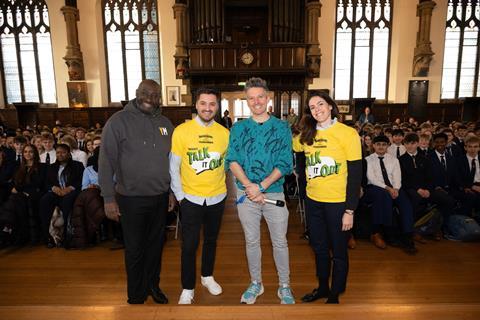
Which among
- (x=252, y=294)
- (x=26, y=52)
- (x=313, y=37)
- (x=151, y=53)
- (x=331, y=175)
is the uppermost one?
(x=313, y=37)

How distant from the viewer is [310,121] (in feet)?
6.85

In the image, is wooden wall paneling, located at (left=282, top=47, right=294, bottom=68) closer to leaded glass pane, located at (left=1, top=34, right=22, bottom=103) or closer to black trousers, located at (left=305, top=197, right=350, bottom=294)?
black trousers, located at (left=305, top=197, right=350, bottom=294)

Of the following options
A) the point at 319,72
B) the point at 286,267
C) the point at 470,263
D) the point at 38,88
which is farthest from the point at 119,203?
the point at 38,88

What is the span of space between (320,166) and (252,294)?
1.04 meters

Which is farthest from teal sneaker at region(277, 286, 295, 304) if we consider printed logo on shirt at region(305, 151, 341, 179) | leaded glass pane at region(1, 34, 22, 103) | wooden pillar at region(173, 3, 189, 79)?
leaded glass pane at region(1, 34, 22, 103)

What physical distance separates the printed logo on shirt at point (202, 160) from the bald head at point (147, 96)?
0.39m

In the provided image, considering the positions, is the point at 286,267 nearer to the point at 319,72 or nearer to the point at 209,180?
the point at 209,180

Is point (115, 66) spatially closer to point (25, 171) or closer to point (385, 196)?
point (25, 171)

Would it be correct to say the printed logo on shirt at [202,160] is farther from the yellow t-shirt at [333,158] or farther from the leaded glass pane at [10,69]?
the leaded glass pane at [10,69]

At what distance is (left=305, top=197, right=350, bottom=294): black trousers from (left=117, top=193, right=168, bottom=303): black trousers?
105 centimetres

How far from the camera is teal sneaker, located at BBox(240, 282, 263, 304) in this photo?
86.0 inches

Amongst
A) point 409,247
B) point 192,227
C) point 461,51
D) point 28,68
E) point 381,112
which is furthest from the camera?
point 28,68

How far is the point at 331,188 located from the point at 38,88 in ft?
51.5

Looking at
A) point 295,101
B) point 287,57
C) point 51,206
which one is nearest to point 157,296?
point 51,206
